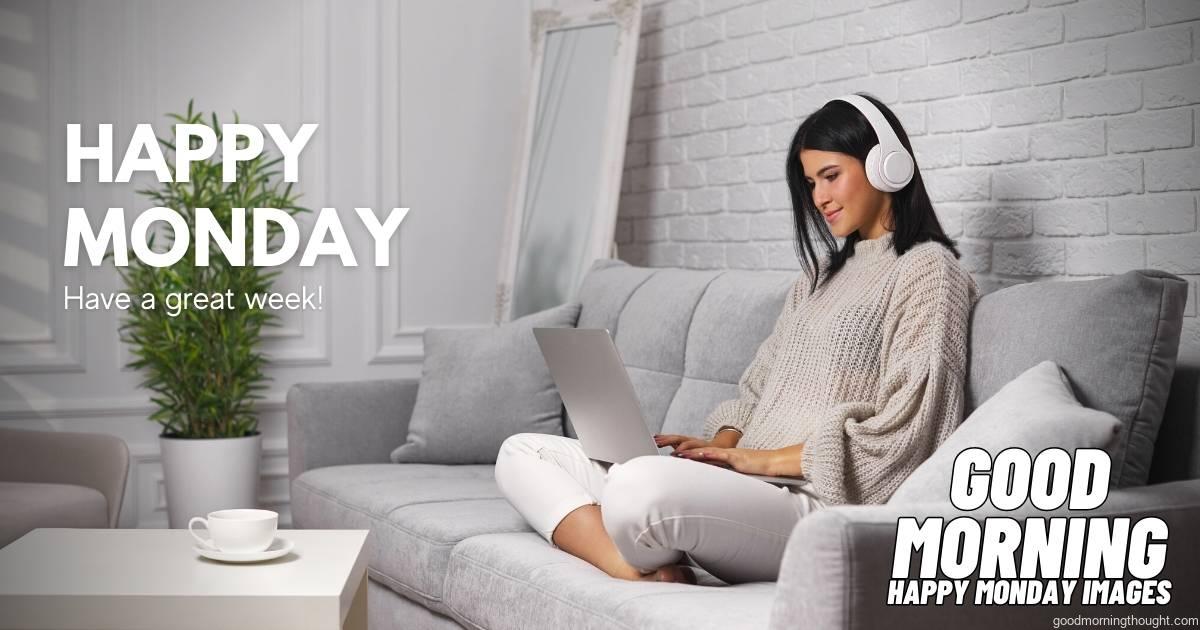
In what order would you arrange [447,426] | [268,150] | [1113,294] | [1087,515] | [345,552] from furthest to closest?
[268,150] → [447,426] → [345,552] → [1113,294] → [1087,515]

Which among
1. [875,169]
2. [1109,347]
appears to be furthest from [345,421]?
[1109,347]

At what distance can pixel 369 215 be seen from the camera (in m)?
4.23

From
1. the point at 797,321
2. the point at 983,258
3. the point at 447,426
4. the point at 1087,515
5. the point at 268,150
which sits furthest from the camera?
the point at 268,150

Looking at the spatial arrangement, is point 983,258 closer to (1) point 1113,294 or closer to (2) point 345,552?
(1) point 1113,294

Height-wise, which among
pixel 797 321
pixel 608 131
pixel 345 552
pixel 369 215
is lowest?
pixel 345 552

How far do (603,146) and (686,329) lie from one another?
46.7 inches

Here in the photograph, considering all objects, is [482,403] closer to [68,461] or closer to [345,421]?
[345,421]

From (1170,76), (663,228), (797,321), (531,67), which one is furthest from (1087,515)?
(531,67)

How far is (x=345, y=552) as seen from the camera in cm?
202

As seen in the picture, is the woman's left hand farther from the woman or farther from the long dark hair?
the long dark hair

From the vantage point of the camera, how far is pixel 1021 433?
153 centimetres

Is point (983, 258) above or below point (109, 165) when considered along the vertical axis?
below

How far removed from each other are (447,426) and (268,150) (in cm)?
154

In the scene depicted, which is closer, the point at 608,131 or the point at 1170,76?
the point at 1170,76
